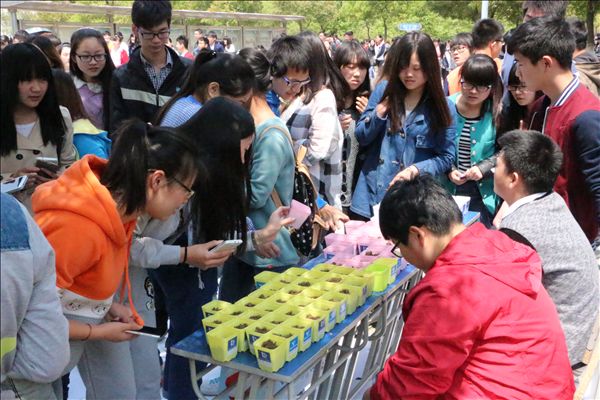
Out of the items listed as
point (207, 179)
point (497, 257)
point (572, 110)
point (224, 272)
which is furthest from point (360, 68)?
point (497, 257)

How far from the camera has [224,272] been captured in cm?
278

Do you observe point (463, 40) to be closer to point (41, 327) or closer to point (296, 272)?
point (296, 272)

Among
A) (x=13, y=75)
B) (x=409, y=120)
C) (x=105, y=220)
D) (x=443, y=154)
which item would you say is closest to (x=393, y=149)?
(x=409, y=120)

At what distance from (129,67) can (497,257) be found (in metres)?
2.50

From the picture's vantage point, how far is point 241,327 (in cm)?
186

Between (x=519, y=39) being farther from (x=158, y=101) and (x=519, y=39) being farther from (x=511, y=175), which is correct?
(x=158, y=101)

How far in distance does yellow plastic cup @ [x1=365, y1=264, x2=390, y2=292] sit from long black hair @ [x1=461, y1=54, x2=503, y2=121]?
1.75 metres

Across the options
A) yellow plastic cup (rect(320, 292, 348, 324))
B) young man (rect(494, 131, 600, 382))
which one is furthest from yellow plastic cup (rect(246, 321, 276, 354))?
young man (rect(494, 131, 600, 382))

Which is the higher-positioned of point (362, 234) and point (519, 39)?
point (519, 39)

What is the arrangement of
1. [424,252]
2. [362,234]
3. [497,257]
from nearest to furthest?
[497,257]
[424,252]
[362,234]

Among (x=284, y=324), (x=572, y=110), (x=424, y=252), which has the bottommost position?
(x=284, y=324)

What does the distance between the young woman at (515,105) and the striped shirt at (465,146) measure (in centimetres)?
17

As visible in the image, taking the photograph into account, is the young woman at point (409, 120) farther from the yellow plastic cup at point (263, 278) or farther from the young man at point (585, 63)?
the yellow plastic cup at point (263, 278)

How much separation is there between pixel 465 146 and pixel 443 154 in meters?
0.27
